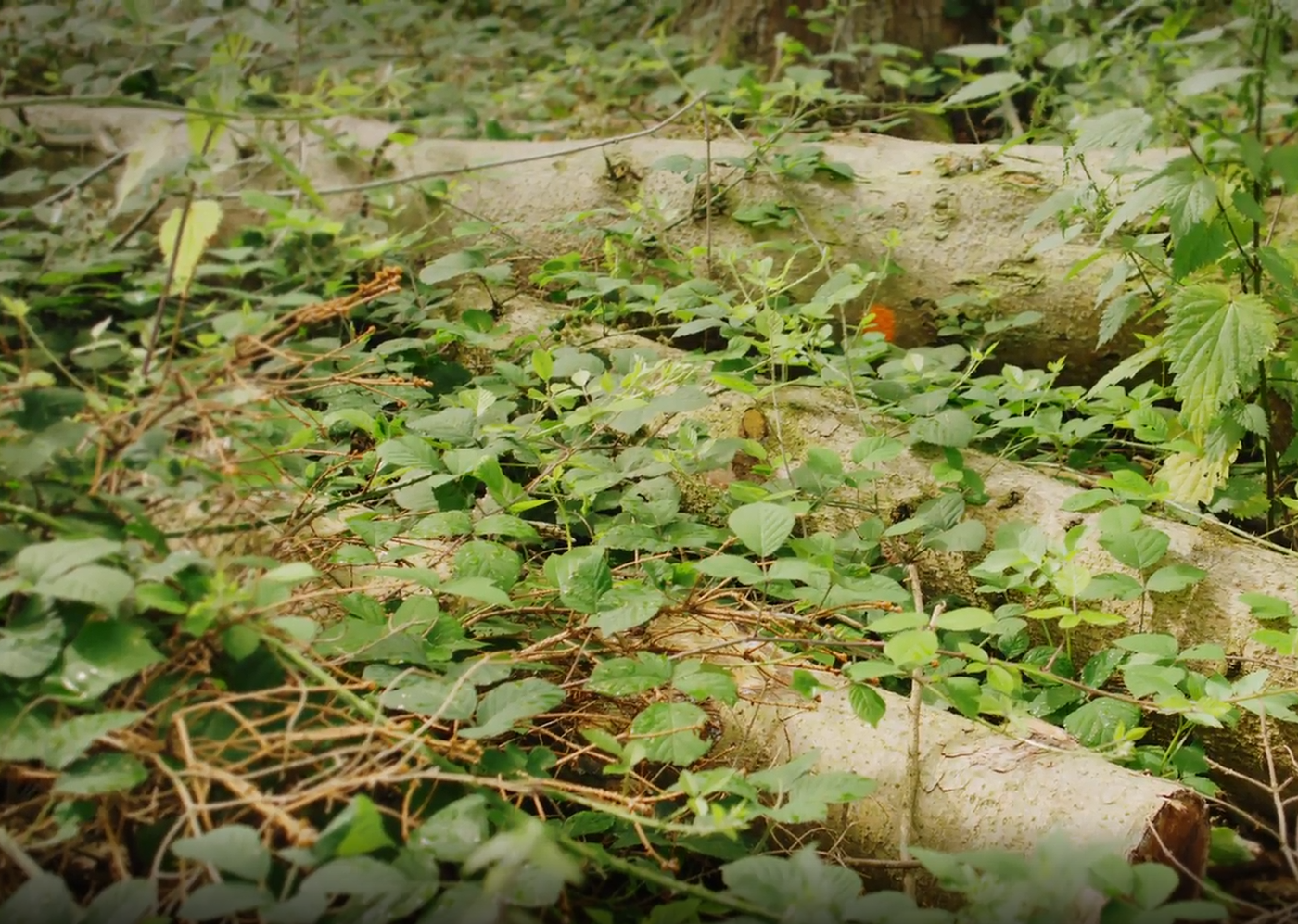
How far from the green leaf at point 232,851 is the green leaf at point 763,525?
768 millimetres

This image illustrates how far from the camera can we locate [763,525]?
1.39m

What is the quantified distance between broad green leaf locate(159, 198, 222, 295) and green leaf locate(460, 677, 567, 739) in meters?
0.66

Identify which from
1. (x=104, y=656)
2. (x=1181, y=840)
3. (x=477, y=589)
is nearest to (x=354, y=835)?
(x=104, y=656)

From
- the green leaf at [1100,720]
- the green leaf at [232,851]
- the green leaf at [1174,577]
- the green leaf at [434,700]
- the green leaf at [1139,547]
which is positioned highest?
the green leaf at [232,851]

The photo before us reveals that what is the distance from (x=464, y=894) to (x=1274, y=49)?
190 centimetres

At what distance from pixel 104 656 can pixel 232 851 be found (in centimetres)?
26

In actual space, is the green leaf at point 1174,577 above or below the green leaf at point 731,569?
below

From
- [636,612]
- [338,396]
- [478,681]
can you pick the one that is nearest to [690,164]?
[338,396]

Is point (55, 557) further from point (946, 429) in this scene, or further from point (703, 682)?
point (946, 429)

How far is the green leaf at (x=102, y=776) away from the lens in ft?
2.86

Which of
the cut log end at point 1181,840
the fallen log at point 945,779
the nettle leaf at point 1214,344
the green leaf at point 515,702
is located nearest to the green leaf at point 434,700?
the green leaf at point 515,702

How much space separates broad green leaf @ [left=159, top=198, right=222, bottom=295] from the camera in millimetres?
1206

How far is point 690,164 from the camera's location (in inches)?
102

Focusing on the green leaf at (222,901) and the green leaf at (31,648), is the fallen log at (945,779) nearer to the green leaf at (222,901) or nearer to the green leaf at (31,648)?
the green leaf at (222,901)
